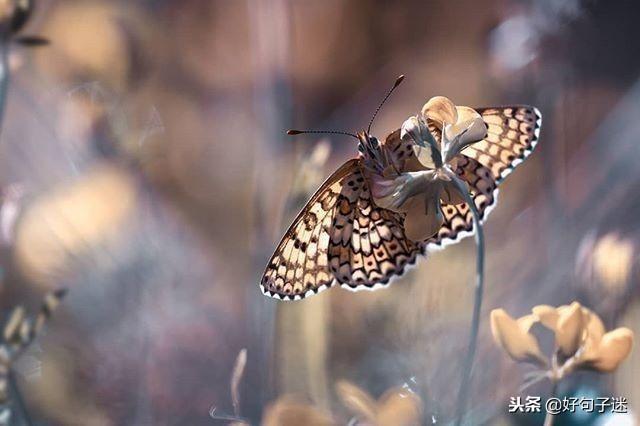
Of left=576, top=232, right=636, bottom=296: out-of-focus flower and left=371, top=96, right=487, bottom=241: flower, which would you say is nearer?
left=371, top=96, right=487, bottom=241: flower

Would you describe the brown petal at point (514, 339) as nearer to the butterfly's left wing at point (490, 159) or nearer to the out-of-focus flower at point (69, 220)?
the butterfly's left wing at point (490, 159)

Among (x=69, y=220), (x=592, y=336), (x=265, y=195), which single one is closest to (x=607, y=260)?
(x=592, y=336)

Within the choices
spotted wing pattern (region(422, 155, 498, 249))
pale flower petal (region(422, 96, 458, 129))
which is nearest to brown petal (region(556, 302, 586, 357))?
spotted wing pattern (region(422, 155, 498, 249))

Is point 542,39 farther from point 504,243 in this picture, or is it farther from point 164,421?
point 164,421

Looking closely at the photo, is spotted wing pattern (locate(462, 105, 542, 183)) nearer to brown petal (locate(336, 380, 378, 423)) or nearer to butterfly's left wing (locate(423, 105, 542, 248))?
butterfly's left wing (locate(423, 105, 542, 248))

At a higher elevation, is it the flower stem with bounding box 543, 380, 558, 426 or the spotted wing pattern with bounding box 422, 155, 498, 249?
the spotted wing pattern with bounding box 422, 155, 498, 249

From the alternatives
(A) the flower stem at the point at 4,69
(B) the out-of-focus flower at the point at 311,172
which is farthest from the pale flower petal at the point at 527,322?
(A) the flower stem at the point at 4,69

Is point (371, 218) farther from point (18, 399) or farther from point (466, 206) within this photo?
point (18, 399)
